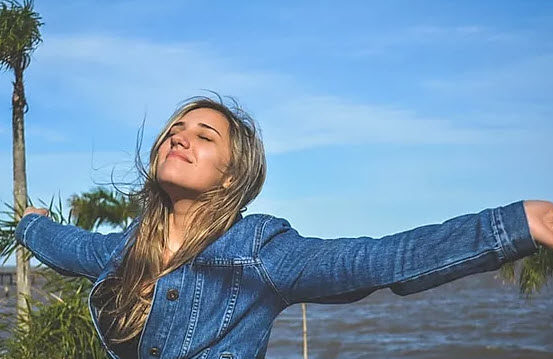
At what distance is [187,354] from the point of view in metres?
2.09

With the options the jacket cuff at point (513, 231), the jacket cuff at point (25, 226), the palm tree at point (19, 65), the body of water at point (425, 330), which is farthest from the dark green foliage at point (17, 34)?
the body of water at point (425, 330)

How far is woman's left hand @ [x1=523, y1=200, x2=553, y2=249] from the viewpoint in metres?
1.61

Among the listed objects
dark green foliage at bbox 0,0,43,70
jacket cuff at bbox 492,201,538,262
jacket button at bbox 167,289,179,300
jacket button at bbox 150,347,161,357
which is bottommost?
jacket button at bbox 150,347,161,357

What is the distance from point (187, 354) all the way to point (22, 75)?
3.03 m

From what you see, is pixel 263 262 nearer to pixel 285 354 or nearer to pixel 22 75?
pixel 22 75

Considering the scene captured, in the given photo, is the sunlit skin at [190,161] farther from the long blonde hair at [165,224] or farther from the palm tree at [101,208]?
the palm tree at [101,208]

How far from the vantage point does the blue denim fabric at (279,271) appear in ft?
5.56

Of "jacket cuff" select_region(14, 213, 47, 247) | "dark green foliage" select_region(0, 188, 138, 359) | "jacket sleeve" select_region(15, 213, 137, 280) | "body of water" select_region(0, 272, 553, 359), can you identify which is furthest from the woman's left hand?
"body of water" select_region(0, 272, 553, 359)

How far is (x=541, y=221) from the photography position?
1.62 metres

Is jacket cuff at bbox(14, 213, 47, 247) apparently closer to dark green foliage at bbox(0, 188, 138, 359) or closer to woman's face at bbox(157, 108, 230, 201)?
woman's face at bbox(157, 108, 230, 201)

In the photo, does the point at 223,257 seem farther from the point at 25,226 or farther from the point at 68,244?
the point at 25,226

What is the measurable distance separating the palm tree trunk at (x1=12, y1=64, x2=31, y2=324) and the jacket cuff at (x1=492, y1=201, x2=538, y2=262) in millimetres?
3366

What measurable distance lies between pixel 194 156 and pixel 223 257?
0.78 ft

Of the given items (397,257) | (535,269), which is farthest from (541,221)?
(535,269)
